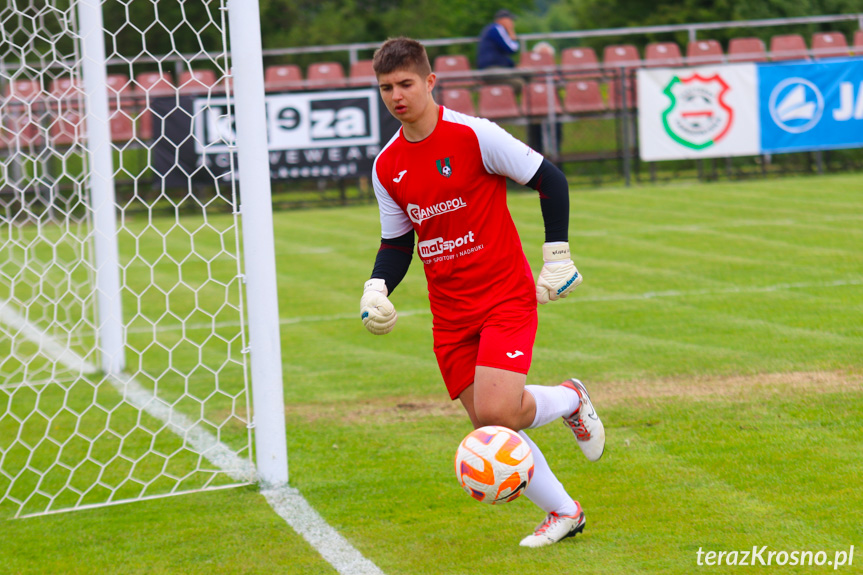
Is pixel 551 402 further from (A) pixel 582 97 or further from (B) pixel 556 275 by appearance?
(A) pixel 582 97

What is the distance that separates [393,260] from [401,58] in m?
0.89

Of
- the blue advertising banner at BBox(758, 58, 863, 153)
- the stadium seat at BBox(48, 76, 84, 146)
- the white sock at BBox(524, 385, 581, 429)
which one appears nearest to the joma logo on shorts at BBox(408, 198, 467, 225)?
the white sock at BBox(524, 385, 581, 429)

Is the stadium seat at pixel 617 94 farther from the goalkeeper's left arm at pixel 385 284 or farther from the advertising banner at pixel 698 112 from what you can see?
the goalkeeper's left arm at pixel 385 284

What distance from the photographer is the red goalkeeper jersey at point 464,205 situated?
13.1 feet

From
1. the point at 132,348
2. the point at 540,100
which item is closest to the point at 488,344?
the point at 132,348

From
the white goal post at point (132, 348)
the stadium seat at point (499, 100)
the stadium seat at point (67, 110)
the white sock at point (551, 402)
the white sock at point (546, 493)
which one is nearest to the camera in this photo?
the white sock at point (546, 493)

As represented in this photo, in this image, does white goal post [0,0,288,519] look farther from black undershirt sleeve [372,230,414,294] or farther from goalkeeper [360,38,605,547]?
goalkeeper [360,38,605,547]

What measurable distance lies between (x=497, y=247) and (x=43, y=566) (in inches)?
86.6

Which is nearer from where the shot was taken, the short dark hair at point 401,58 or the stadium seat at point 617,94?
the short dark hair at point 401,58

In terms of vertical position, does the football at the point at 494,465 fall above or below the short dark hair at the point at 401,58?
below

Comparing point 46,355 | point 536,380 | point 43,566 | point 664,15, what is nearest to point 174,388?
point 46,355

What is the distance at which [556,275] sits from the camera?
3.93m

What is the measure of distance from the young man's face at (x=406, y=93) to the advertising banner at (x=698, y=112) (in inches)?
495

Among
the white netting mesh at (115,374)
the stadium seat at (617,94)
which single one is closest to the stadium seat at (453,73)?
the stadium seat at (617,94)
